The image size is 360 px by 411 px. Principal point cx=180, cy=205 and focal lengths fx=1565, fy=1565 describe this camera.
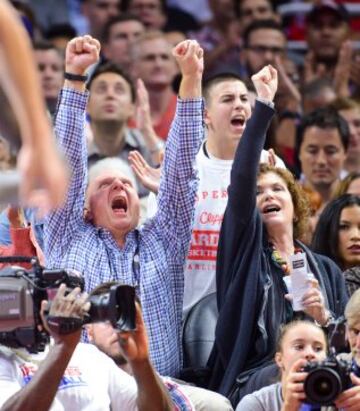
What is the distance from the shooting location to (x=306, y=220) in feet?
24.5

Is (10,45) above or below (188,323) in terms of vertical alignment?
above

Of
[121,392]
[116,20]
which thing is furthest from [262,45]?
[121,392]

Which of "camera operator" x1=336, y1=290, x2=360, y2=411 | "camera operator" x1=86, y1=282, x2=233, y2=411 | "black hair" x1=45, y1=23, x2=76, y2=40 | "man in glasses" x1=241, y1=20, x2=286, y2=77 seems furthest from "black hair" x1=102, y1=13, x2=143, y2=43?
"camera operator" x1=336, y1=290, x2=360, y2=411

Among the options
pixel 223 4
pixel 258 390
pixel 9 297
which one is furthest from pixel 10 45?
pixel 223 4

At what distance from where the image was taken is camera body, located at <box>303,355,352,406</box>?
551 cm

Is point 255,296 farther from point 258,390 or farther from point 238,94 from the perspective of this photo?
point 238,94

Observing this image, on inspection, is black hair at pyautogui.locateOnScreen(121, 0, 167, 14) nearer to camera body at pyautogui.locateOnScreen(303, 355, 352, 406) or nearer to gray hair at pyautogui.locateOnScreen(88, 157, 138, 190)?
gray hair at pyautogui.locateOnScreen(88, 157, 138, 190)

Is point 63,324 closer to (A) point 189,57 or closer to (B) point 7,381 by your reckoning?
(B) point 7,381

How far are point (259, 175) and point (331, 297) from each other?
2.20ft

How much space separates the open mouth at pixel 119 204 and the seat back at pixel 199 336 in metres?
0.61

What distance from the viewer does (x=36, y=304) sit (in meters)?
5.57

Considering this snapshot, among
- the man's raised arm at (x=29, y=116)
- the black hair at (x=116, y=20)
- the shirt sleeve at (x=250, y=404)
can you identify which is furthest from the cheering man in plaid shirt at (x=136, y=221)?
the black hair at (x=116, y=20)

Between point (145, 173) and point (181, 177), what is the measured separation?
63cm

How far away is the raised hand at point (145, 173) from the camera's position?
7.58 metres
